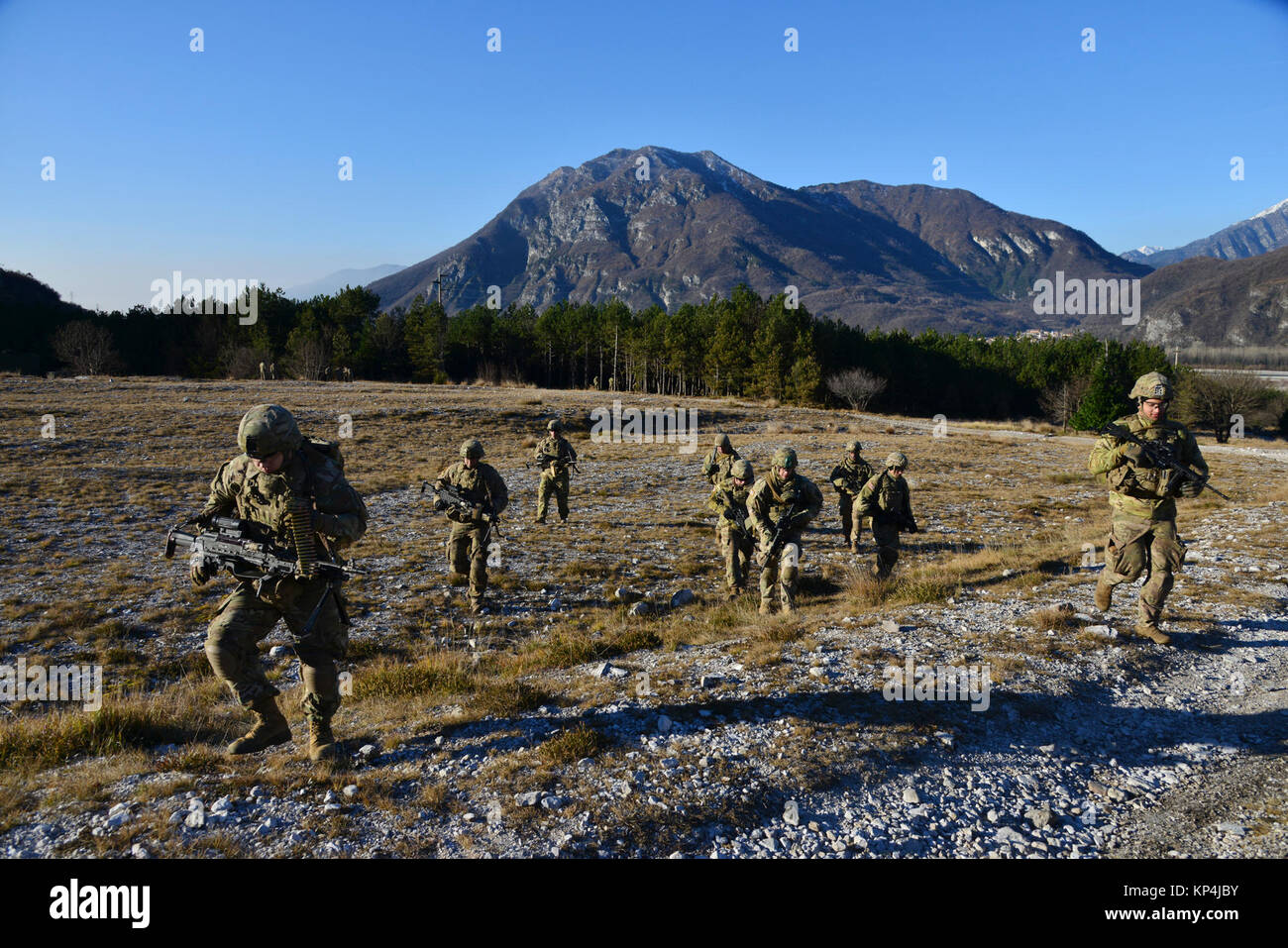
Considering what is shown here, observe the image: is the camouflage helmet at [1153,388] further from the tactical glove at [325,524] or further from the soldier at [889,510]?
the tactical glove at [325,524]

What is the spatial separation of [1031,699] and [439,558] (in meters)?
10.6

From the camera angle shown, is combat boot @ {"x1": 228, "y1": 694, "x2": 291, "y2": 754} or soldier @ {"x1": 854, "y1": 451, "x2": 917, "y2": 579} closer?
combat boot @ {"x1": 228, "y1": 694, "x2": 291, "y2": 754}

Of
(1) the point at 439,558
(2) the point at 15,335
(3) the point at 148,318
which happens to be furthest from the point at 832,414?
(2) the point at 15,335

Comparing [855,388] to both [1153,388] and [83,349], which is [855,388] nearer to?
[1153,388]

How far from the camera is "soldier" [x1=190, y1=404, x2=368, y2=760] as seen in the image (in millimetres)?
5090

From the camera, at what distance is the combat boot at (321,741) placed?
16.5ft

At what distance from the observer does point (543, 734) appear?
5422mm

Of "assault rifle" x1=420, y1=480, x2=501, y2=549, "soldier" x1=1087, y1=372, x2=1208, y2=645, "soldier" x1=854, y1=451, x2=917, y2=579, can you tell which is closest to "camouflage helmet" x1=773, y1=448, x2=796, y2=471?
"soldier" x1=854, y1=451, x2=917, y2=579

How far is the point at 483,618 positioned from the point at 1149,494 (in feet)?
28.8

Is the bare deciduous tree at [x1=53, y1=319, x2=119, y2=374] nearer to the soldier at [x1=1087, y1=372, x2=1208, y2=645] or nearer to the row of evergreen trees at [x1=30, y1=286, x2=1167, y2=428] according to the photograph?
the row of evergreen trees at [x1=30, y1=286, x2=1167, y2=428]

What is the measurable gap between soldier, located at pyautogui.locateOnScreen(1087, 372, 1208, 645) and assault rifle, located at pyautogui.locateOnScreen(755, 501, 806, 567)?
3.69 metres

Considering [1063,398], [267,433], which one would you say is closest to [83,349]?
[267,433]
